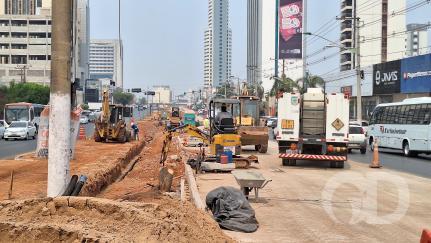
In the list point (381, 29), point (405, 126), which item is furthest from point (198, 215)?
point (381, 29)

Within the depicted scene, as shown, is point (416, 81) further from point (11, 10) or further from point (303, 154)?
point (11, 10)

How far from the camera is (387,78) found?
182 ft

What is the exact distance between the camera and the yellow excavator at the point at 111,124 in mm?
37500

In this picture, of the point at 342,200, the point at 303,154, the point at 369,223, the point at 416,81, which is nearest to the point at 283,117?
the point at 303,154

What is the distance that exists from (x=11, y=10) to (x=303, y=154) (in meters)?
158

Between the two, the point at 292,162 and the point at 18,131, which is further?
the point at 18,131

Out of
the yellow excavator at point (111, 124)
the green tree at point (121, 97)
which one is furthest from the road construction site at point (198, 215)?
the green tree at point (121, 97)

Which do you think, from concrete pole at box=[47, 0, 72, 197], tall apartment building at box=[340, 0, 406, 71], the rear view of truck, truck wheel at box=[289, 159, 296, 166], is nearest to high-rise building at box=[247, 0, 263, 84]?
tall apartment building at box=[340, 0, 406, 71]

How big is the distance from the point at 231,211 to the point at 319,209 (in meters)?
2.84

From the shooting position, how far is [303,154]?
2195 centimetres

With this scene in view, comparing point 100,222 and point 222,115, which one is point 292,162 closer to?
point 222,115

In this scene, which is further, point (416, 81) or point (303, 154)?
point (416, 81)

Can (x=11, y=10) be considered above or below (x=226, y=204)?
above

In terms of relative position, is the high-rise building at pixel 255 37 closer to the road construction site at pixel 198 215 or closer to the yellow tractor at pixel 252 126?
the yellow tractor at pixel 252 126
